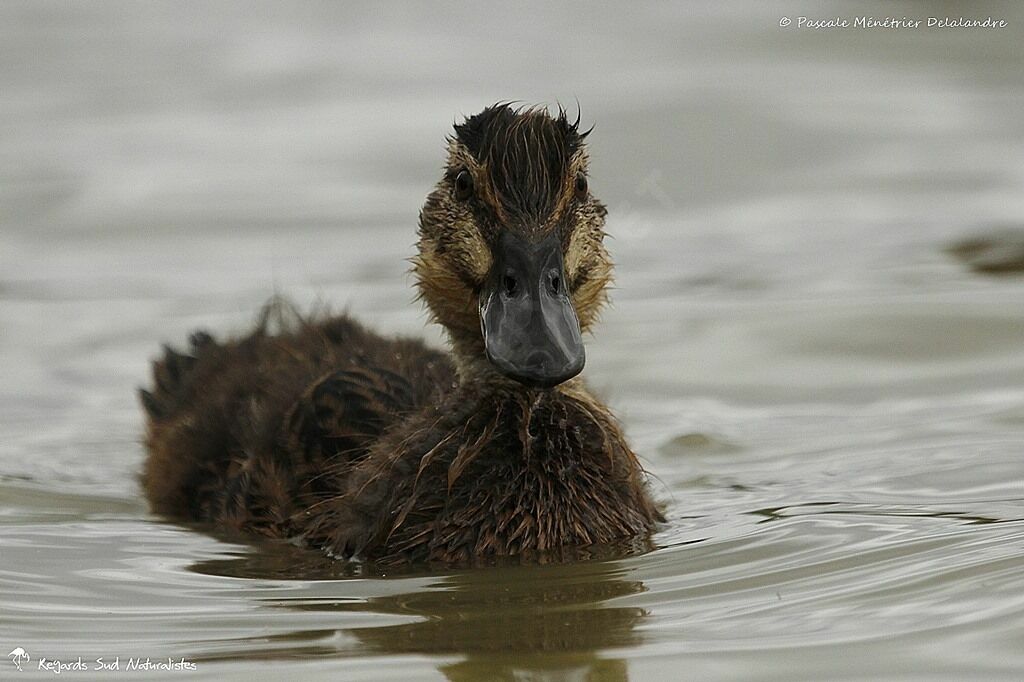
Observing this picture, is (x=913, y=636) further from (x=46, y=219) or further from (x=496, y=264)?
(x=46, y=219)

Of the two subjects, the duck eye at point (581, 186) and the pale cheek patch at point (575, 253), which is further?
→ the duck eye at point (581, 186)

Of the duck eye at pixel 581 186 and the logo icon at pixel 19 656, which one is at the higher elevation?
the duck eye at pixel 581 186

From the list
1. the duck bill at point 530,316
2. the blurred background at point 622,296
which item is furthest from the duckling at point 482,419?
the blurred background at point 622,296

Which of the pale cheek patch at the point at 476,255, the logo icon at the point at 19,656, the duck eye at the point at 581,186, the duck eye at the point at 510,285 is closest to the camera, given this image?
the logo icon at the point at 19,656

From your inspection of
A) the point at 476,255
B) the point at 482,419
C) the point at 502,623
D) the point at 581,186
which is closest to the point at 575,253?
the point at 581,186

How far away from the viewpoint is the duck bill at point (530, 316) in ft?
21.7

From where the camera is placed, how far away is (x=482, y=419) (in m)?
7.27

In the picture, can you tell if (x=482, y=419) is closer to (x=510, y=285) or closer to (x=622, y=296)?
(x=510, y=285)

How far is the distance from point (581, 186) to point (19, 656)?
281 centimetres

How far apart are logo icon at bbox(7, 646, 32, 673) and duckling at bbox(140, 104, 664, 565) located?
152cm

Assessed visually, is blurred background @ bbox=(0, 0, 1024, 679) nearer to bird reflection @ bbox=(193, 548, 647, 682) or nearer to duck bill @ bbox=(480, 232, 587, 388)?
bird reflection @ bbox=(193, 548, 647, 682)

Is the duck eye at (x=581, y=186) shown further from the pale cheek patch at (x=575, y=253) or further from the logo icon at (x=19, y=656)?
the logo icon at (x=19, y=656)

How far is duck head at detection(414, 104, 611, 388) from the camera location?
6.70 m

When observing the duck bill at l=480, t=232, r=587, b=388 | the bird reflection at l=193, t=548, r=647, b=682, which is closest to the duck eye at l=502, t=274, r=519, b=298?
the duck bill at l=480, t=232, r=587, b=388
